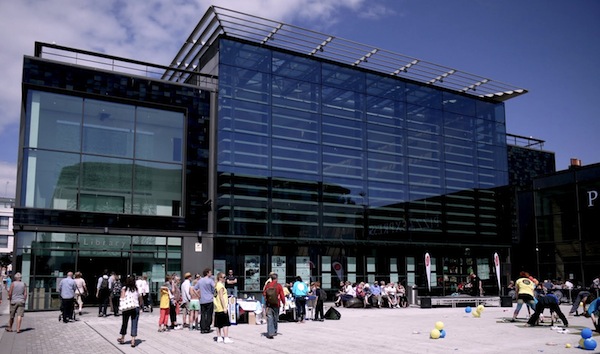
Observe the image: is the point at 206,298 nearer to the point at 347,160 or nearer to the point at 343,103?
the point at 347,160

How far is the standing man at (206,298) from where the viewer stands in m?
16.3

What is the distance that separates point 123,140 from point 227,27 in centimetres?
765

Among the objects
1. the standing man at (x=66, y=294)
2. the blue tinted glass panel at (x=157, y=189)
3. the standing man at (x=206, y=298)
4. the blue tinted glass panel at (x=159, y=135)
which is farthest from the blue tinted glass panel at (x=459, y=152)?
the standing man at (x=66, y=294)

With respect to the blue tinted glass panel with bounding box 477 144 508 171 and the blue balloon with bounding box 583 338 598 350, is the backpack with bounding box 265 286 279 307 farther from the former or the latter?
the blue tinted glass panel with bounding box 477 144 508 171

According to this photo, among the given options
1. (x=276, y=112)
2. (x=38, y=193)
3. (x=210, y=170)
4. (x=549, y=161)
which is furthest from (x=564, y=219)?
(x=38, y=193)

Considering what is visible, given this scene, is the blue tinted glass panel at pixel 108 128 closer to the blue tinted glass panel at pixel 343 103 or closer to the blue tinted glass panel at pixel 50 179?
the blue tinted glass panel at pixel 50 179

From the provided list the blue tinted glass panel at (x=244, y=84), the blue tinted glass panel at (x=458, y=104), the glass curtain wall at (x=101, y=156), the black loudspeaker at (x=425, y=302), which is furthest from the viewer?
the blue tinted glass panel at (x=458, y=104)

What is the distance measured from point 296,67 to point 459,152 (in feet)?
42.6

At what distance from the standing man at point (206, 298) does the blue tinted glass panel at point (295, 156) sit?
587 inches

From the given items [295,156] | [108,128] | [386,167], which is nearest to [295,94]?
[295,156]

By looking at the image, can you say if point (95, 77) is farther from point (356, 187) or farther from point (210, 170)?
point (356, 187)

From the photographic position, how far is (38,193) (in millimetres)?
25500

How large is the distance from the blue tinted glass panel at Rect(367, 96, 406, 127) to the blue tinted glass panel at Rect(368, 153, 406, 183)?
2.12 meters

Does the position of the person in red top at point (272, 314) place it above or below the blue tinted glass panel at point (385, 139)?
below
